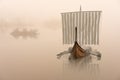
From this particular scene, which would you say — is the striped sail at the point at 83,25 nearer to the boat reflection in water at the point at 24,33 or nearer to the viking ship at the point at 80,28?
the viking ship at the point at 80,28

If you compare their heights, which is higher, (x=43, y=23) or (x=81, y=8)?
(x=81, y=8)

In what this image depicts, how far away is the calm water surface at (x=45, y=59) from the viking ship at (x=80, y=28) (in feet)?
0.22

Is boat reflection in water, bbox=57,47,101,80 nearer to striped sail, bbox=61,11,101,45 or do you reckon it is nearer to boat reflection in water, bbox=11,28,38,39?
striped sail, bbox=61,11,101,45

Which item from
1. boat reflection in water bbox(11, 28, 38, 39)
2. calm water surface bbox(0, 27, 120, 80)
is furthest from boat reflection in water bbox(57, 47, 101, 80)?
boat reflection in water bbox(11, 28, 38, 39)

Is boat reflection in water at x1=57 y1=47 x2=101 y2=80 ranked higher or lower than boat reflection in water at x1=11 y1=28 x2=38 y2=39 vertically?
lower

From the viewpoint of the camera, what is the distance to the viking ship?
187cm

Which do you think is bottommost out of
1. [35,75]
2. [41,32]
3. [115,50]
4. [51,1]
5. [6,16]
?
[35,75]

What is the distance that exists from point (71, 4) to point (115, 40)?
1.74 ft

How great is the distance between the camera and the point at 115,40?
1.88 m

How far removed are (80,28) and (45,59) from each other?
459mm

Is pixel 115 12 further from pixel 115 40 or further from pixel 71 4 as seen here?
pixel 71 4

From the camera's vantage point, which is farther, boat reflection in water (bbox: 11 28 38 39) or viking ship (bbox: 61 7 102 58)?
boat reflection in water (bbox: 11 28 38 39)

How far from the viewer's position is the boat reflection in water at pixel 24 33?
1.99 m

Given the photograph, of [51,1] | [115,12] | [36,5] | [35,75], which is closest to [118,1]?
[115,12]
